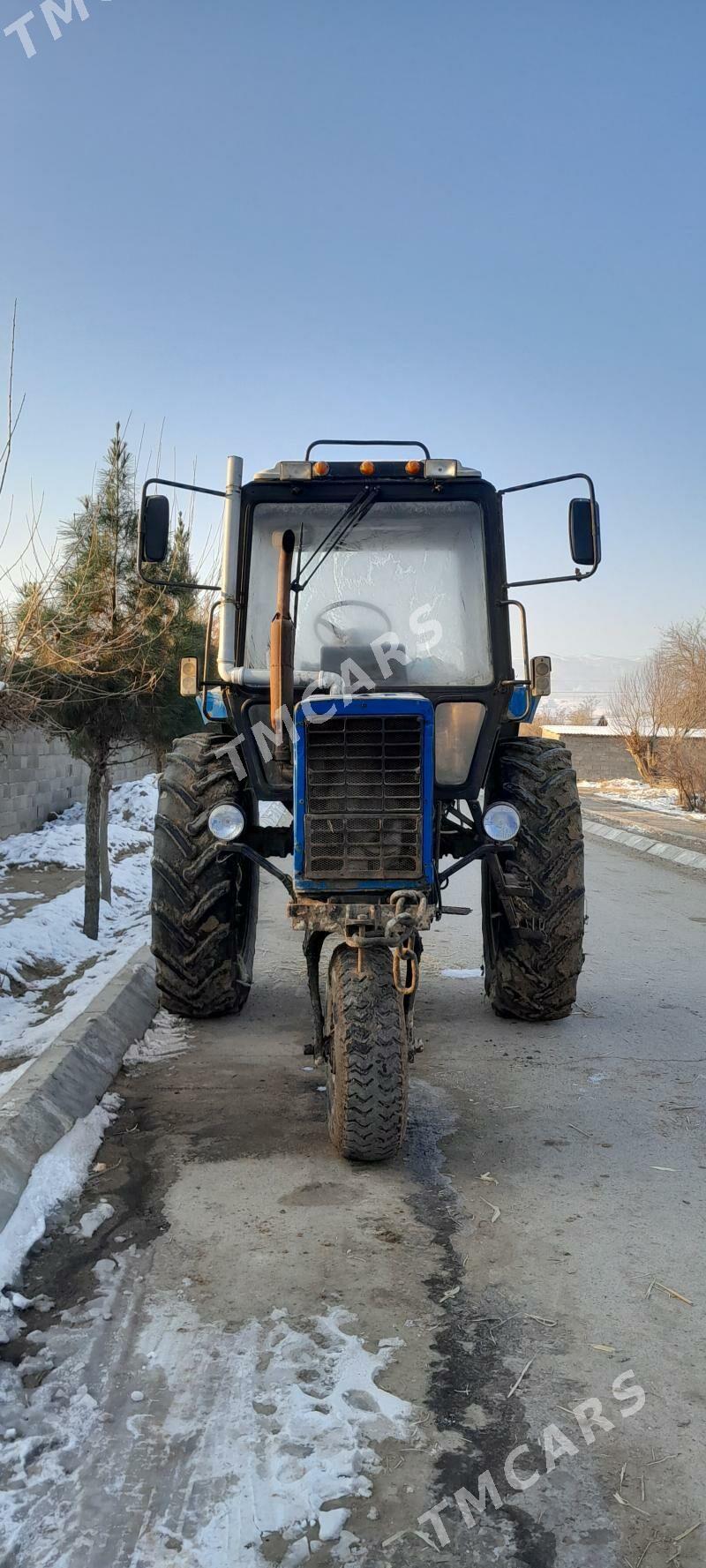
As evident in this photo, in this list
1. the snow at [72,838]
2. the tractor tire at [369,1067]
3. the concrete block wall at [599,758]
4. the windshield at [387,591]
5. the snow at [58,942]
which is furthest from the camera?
the concrete block wall at [599,758]

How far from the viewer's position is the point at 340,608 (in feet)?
19.0

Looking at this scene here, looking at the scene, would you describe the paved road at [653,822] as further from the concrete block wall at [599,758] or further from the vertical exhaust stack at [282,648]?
the vertical exhaust stack at [282,648]

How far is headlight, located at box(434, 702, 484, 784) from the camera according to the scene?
227 inches

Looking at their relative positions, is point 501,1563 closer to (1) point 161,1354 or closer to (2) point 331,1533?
(2) point 331,1533

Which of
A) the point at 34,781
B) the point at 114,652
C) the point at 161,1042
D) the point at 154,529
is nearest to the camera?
the point at 154,529

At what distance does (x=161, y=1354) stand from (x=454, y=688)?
350 cm

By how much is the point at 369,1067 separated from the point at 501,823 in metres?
1.84

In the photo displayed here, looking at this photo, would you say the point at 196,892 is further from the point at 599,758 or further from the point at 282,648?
the point at 599,758

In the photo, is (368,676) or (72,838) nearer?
(368,676)

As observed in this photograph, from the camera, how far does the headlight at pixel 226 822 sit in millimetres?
5531

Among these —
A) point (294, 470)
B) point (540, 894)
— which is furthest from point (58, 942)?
point (294, 470)

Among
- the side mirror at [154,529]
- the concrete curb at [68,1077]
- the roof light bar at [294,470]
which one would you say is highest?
the roof light bar at [294,470]

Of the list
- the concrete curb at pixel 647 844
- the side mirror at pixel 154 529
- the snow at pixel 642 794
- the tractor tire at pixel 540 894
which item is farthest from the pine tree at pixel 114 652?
the snow at pixel 642 794

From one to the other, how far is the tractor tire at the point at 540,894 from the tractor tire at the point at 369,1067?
5.79 ft
